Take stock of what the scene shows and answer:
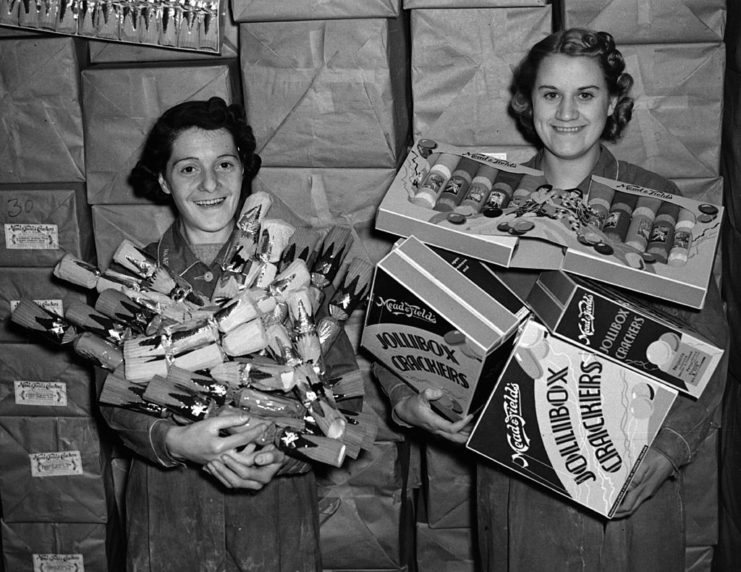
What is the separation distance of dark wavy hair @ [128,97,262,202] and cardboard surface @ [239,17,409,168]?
16cm

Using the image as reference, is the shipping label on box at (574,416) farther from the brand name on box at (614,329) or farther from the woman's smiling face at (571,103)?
the woman's smiling face at (571,103)

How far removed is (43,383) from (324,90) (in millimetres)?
1004

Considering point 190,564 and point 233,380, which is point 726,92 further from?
point 190,564

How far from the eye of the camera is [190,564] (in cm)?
162

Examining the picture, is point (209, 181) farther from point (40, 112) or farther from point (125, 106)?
point (40, 112)

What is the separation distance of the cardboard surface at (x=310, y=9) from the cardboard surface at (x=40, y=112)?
418 mm

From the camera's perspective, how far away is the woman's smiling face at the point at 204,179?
64.2 inches

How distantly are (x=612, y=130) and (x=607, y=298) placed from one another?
0.61 m

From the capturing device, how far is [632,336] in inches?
52.5

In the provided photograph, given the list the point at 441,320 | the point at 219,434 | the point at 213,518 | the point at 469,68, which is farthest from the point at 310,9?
the point at 213,518

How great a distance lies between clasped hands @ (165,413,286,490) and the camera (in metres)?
1.38

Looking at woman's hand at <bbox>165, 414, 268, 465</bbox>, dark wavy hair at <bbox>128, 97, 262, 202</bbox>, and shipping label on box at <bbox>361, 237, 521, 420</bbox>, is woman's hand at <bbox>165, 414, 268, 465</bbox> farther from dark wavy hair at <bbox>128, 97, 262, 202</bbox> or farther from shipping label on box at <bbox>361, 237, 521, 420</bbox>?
dark wavy hair at <bbox>128, 97, 262, 202</bbox>

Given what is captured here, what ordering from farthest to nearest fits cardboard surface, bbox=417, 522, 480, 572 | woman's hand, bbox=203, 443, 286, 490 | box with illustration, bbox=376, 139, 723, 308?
1. cardboard surface, bbox=417, 522, 480, 572
2. woman's hand, bbox=203, 443, 286, 490
3. box with illustration, bbox=376, 139, 723, 308

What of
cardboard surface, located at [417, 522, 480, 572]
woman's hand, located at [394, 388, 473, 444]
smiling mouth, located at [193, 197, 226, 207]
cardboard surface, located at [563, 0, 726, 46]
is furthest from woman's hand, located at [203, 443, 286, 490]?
cardboard surface, located at [563, 0, 726, 46]
